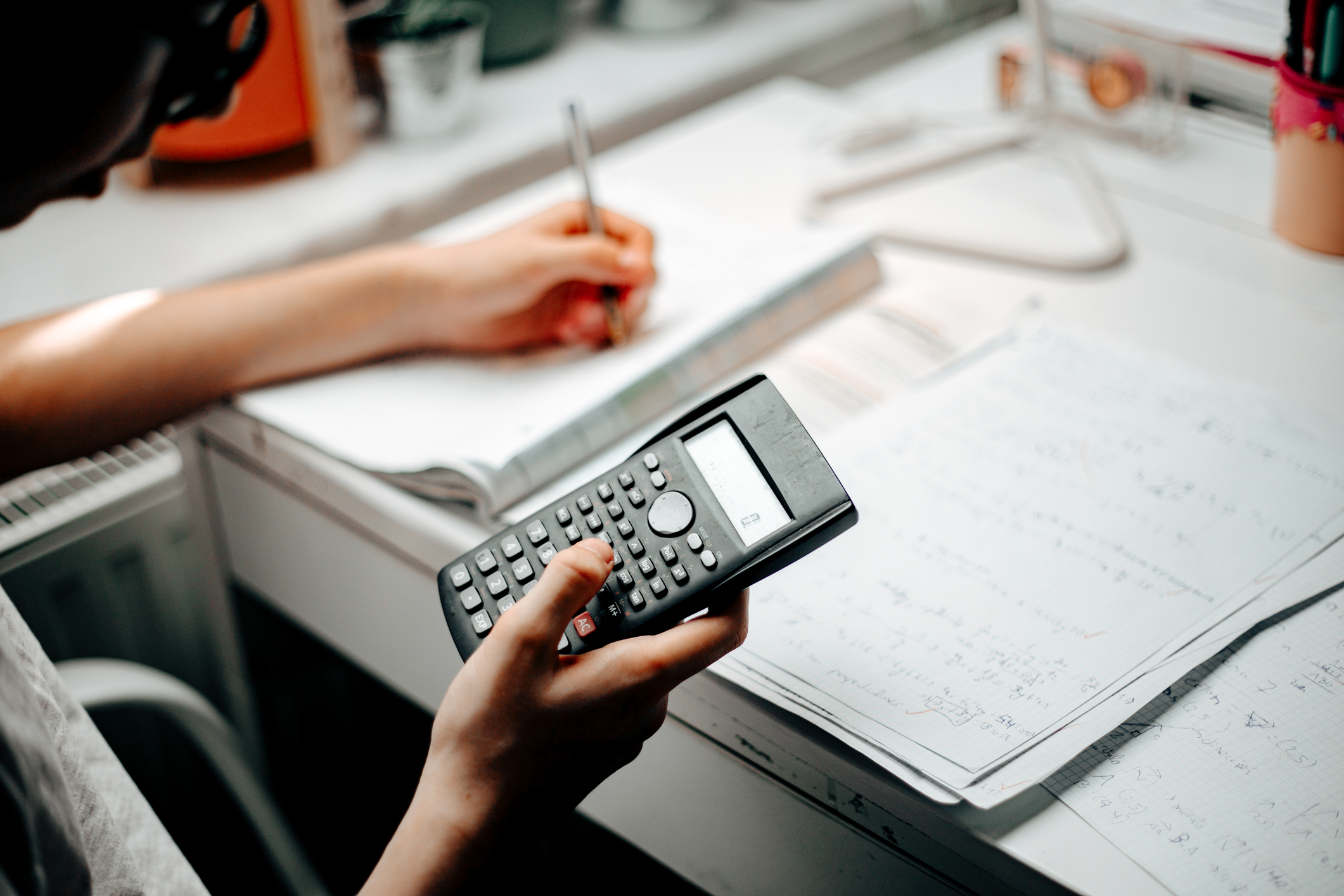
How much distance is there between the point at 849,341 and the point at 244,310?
38 cm

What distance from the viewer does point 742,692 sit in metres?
0.45

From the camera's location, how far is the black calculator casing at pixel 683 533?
1.39 feet

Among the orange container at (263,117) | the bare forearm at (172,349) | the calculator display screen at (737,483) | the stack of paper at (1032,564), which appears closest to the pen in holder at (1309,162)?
the stack of paper at (1032,564)

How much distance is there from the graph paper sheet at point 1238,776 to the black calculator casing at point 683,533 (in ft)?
0.46

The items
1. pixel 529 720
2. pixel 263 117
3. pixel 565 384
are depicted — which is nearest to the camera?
pixel 529 720

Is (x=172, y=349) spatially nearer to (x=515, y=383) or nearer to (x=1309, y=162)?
(x=515, y=383)

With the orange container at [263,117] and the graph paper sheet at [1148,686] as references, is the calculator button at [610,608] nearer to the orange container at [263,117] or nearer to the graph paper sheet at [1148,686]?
the graph paper sheet at [1148,686]

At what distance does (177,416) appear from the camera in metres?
0.64

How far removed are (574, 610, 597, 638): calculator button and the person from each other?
0.02 m

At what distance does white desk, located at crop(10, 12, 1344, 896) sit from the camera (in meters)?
0.41

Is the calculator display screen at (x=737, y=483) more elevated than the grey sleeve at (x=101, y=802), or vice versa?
the calculator display screen at (x=737, y=483)

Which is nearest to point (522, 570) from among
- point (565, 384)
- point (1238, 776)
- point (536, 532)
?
point (536, 532)

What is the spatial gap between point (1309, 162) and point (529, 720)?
65 cm

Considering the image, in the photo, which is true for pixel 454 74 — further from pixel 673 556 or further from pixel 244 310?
pixel 673 556
